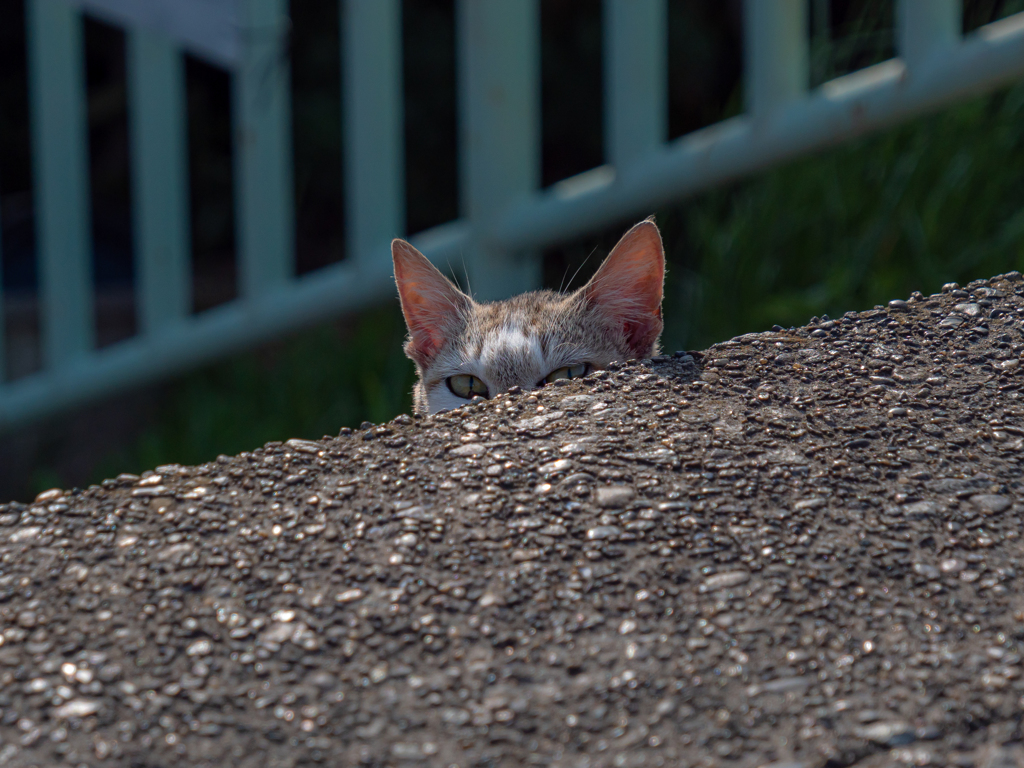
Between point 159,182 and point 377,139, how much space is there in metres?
0.94

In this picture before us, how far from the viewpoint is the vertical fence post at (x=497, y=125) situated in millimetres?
3389

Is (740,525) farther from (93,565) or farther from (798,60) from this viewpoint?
(798,60)

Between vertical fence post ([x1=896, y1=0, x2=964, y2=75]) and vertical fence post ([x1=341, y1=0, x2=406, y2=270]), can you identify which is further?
vertical fence post ([x1=341, y1=0, x2=406, y2=270])

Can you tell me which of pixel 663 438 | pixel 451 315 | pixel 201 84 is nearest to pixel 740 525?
pixel 663 438

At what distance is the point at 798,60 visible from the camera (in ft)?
10.1

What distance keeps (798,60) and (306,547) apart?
2493mm

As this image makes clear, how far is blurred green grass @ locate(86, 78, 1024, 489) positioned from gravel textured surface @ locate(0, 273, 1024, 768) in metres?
1.77

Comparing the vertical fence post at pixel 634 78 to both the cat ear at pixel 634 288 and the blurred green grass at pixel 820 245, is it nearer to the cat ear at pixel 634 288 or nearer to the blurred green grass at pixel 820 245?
the blurred green grass at pixel 820 245

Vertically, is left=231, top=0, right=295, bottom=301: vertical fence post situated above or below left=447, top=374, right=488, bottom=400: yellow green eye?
above

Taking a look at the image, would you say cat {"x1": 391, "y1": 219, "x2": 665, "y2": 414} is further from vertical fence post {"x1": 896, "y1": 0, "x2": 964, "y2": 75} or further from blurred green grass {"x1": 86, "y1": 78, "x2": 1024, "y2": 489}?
vertical fence post {"x1": 896, "y1": 0, "x2": 964, "y2": 75}

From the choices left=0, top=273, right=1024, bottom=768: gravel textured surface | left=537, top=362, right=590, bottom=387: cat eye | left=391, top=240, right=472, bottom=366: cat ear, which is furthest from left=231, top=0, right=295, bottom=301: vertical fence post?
left=0, top=273, right=1024, bottom=768: gravel textured surface

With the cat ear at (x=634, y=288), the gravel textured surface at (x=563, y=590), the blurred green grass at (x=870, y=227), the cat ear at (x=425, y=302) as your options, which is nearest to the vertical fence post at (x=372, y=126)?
the blurred green grass at (x=870, y=227)

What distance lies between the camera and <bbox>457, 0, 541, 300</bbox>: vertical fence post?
3389mm

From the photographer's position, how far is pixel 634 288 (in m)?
1.82
